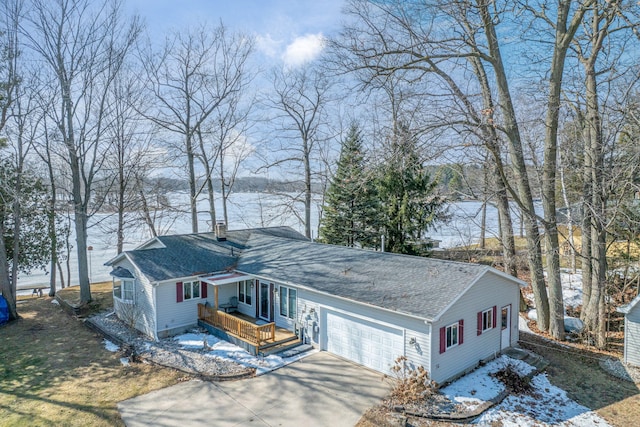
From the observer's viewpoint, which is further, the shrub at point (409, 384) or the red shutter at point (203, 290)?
the red shutter at point (203, 290)

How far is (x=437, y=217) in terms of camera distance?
22.5 meters

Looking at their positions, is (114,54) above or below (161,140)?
above

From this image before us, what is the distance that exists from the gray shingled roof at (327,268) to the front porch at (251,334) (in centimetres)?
184

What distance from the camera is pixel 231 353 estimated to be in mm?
12273

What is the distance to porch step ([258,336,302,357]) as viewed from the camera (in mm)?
12109

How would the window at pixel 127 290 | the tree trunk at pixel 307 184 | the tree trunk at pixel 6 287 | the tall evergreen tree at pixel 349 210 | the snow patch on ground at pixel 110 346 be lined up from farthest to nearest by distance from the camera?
the tree trunk at pixel 307 184 < the tall evergreen tree at pixel 349 210 < the tree trunk at pixel 6 287 < the window at pixel 127 290 < the snow patch on ground at pixel 110 346

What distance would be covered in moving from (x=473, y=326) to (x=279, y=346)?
6.22 meters

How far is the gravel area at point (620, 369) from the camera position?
10858mm

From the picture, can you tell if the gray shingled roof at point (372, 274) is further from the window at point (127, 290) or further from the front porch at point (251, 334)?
the window at point (127, 290)

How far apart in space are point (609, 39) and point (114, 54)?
21.5 meters

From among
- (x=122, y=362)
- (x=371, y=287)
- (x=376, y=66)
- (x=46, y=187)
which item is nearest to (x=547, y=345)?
(x=371, y=287)

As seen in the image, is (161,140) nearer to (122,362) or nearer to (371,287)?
(122,362)

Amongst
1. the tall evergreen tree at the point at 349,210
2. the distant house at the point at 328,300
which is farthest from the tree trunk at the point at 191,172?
the tall evergreen tree at the point at 349,210

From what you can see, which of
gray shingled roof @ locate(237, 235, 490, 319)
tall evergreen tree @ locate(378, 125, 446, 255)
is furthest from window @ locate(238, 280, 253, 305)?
tall evergreen tree @ locate(378, 125, 446, 255)
